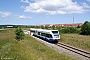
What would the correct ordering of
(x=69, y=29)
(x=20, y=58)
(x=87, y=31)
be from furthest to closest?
(x=69, y=29) → (x=87, y=31) → (x=20, y=58)

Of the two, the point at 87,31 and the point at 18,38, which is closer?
the point at 18,38

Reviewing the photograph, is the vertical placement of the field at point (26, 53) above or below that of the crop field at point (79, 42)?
above

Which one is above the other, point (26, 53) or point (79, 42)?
point (26, 53)

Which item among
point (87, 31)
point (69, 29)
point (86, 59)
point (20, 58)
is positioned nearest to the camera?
point (20, 58)

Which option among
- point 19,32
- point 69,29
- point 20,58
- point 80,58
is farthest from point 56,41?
point 69,29

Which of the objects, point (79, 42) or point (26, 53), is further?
point (79, 42)

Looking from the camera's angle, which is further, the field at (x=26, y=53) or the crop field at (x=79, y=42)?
the crop field at (x=79, y=42)

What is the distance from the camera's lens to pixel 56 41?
32594 millimetres

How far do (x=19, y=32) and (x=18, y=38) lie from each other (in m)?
1.36

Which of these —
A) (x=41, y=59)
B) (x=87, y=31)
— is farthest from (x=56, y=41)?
(x=87, y=31)

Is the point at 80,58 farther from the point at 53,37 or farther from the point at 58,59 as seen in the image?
the point at 53,37

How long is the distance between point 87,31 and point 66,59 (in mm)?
56694

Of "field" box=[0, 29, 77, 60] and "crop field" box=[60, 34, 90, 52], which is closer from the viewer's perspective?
"field" box=[0, 29, 77, 60]

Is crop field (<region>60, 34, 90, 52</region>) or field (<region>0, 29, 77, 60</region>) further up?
field (<region>0, 29, 77, 60</region>)
